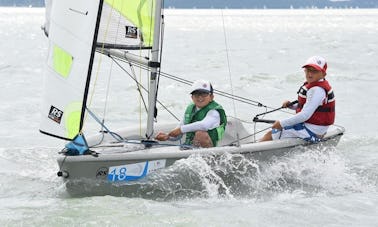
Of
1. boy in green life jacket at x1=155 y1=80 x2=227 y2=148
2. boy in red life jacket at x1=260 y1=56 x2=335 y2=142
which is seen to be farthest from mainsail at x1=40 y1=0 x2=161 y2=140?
boy in red life jacket at x1=260 y1=56 x2=335 y2=142

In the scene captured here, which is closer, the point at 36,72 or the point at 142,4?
the point at 142,4

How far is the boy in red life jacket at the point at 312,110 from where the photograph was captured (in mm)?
7457

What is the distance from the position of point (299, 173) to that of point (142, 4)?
89.9 inches

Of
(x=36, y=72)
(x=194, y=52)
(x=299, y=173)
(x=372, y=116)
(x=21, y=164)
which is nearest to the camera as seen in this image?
(x=299, y=173)

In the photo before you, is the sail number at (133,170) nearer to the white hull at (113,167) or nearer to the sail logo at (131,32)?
the white hull at (113,167)

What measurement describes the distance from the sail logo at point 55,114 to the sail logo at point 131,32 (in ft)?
4.08

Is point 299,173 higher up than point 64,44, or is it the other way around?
point 64,44

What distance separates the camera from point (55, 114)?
22.0 feet

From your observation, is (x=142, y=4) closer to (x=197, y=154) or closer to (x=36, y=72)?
(x=197, y=154)

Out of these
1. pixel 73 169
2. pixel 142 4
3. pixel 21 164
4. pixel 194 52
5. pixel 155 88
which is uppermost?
pixel 142 4

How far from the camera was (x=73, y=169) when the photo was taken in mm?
6852

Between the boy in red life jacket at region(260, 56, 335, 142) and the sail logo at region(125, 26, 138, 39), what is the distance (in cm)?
164

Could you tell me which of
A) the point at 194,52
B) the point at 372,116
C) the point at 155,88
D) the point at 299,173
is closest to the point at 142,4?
the point at 155,88

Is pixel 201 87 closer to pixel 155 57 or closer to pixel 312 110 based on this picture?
pixel 155 57
